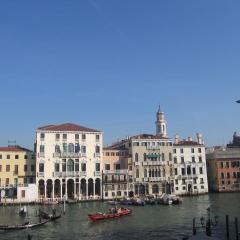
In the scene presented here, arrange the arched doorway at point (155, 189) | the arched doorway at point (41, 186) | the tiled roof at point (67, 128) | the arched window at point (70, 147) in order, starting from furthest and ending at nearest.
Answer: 1. the arched doorway at point (155, 189)
2. the arched window at point (70, 147)
3. the tiled roof at point (67, 128)
4. the arched doorway at point (41, 186)

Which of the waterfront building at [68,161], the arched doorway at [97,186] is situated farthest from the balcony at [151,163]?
the arched doorway at [97,186]

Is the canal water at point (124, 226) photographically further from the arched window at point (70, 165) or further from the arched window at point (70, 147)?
the arched window at point (70, 147)

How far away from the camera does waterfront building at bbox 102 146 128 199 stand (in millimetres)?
66875

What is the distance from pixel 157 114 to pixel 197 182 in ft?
53.2

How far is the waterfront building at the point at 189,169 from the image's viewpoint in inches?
→ 2874

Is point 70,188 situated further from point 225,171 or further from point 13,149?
point 225,171

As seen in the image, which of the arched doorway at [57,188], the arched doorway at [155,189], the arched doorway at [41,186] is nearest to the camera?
the arched doorway at [41,186]

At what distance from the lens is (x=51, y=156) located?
212 ft

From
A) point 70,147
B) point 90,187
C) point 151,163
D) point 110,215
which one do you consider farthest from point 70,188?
point 110,215

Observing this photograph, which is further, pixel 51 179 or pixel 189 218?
pixel 51 179

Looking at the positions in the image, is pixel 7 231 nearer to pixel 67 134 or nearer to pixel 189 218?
pixel 189 218

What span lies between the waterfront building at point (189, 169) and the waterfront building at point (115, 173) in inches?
342

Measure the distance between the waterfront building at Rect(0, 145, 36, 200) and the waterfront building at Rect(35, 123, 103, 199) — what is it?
2.43 meters

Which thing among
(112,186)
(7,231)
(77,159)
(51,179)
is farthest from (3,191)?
(7,231)
